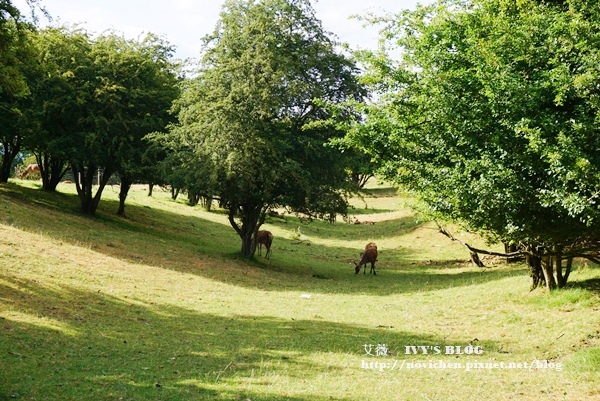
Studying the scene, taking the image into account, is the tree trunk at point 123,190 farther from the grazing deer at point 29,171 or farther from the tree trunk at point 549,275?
the tree trunk at point 549,275

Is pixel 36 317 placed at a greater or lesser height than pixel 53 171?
lesser

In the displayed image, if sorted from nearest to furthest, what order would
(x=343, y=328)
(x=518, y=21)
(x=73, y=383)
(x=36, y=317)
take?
(x=73, y=383)
(x=518, y=21)
(x=36, y=317)
(x=343, y=328)

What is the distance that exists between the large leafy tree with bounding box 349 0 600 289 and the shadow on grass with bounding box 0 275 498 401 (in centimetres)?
371

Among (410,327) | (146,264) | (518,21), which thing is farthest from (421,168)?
(146,264)

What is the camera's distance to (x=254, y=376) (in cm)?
984

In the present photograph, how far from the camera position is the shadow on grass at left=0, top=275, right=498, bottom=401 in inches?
347

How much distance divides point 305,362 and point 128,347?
3.75 m

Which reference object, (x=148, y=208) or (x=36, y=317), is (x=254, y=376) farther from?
(x=148, y=208)

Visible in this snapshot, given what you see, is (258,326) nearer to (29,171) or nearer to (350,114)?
(350,114)

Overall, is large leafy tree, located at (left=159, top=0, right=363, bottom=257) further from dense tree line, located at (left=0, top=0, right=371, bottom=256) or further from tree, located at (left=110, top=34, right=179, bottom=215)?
tree, located at (left=110, top=34, right=179, bottom=215)

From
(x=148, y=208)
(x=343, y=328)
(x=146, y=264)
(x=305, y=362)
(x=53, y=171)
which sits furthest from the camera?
(x=148, y=208)

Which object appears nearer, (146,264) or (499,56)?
(499,56)

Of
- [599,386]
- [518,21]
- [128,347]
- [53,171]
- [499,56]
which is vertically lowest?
[128,347]

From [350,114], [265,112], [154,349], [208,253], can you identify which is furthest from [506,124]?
[208,253]
